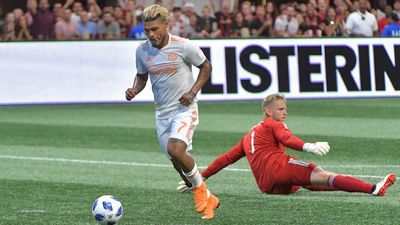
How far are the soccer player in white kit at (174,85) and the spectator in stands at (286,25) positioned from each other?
56.3 feet

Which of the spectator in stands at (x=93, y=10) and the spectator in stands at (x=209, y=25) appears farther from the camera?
the spectator in stands at (x=209, y=25)

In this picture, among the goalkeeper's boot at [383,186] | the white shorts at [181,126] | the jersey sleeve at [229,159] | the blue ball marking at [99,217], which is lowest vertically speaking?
the goalkeeper's boot at [383,186]

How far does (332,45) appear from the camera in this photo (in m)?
26.4

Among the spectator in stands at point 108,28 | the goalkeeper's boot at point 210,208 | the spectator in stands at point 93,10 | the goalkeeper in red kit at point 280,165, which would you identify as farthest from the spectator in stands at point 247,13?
the goalkeeper's boot at point 210,208

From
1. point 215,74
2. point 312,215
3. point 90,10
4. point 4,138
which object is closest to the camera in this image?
point 312,215

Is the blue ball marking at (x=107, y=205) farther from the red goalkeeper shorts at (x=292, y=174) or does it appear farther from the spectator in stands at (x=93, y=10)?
the spectator in stands at (x=93, y=10)

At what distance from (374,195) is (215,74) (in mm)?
14100

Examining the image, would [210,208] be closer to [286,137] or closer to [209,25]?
[286,137]

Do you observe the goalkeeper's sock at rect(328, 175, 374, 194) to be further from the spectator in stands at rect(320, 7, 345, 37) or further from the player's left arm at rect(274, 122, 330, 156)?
the spectator in stands at rect(320, 7, 345, 37)

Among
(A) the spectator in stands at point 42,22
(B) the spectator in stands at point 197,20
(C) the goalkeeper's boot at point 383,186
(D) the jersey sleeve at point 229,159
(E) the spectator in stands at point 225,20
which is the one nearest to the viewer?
(C) the goalkeeper's boot at point 383,186

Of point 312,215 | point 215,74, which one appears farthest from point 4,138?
point 312,215

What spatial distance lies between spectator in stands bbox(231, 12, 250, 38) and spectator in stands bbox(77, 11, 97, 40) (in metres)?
3.41

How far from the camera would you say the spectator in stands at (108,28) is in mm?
27938

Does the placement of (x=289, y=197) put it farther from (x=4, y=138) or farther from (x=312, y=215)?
(x=4, y=138)
